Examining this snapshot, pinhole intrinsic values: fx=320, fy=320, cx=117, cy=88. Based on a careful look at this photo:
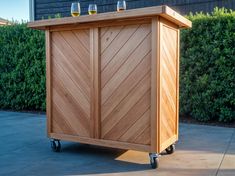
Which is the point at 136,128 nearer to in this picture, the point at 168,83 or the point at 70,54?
the point at 168,83

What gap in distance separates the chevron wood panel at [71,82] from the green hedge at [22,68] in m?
3.59

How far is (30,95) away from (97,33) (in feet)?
15.4

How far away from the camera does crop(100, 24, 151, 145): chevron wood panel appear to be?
351 centimetres

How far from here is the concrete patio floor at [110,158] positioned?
11.0 feet

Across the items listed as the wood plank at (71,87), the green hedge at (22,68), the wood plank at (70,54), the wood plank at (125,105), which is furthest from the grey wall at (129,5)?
the wood plank at (125,105)

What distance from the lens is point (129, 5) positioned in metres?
8.95

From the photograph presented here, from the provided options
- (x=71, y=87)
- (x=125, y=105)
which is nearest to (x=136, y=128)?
(x=125, y=105)

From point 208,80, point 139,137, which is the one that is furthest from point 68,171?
point 208,80

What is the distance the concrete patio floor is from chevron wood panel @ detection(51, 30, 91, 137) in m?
0.36

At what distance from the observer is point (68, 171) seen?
11.0 feet

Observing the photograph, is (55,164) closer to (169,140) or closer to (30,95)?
(169,140)

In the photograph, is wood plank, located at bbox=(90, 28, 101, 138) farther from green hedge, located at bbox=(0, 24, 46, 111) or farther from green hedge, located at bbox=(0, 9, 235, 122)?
green hedge, located at bbox=(0, 24, 46, 111)

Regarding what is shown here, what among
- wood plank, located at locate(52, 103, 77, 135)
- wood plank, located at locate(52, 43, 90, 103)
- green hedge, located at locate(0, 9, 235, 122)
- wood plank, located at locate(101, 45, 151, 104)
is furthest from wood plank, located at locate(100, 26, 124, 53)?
green hedge, located at locate(0, 9, 235, 122)

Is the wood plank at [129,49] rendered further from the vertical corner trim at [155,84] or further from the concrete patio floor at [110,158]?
the concrete patio floor at [110,158]
